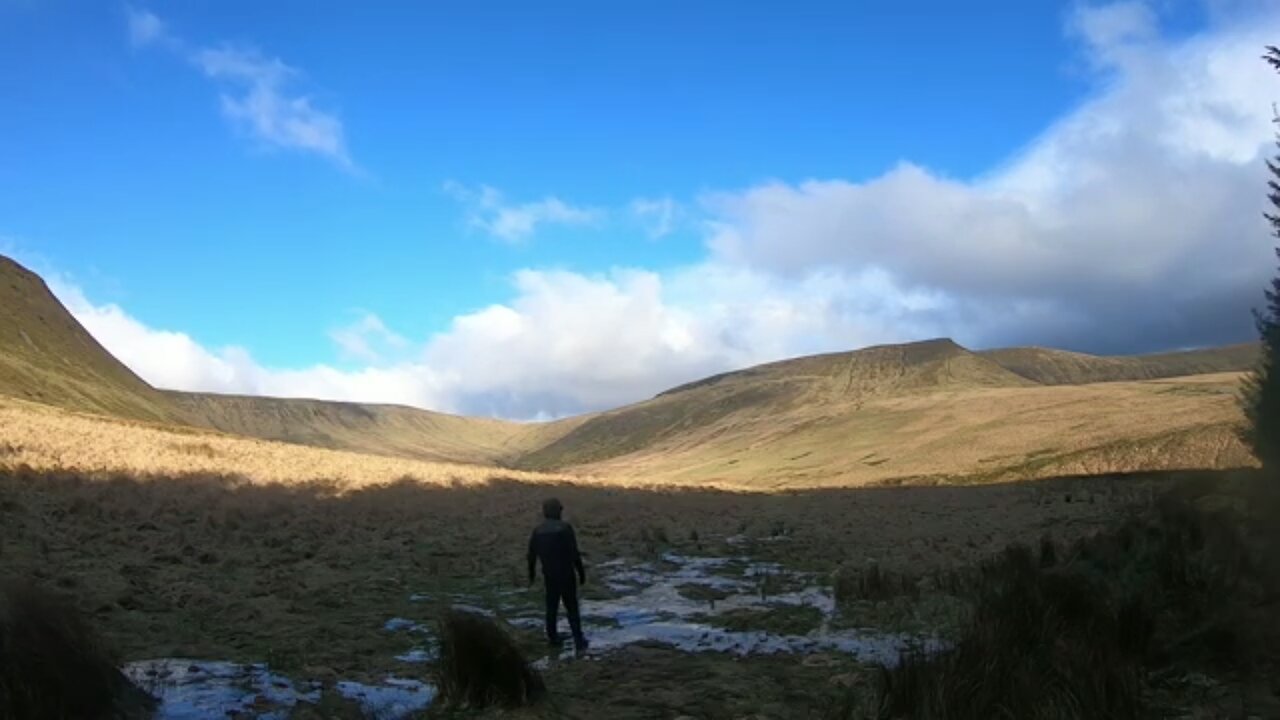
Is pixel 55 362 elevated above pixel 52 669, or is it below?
above

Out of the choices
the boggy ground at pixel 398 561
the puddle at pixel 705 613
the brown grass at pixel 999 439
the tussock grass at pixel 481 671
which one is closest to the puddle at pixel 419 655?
the boggy ground at pixel 398 561

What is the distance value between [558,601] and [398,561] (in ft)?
33.7

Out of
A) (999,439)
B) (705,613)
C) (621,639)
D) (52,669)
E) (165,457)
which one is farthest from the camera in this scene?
(999,439)

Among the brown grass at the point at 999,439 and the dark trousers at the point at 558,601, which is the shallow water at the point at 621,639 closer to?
the dark trousers at the point at 558,601

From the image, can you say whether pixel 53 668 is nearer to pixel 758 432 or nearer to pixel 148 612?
pixel 148 612

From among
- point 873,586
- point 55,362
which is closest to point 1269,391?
point 873,586

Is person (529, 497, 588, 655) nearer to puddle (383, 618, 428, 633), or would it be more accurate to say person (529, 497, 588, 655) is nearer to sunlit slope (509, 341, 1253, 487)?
puddle (383, 618, 428, 633)

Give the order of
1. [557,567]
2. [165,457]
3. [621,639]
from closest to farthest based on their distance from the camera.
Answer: [557,567] → [621,639] → [165,457]

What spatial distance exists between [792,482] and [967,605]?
8797 centimetres

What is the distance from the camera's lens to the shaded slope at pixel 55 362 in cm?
8719

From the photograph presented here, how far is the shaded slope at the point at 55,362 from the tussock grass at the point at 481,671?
257ft

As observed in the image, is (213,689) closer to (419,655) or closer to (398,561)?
(419,655)

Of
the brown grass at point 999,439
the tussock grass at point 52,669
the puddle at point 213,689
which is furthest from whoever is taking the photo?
the brown grass at point 999,439

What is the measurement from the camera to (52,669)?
8.24 meters
